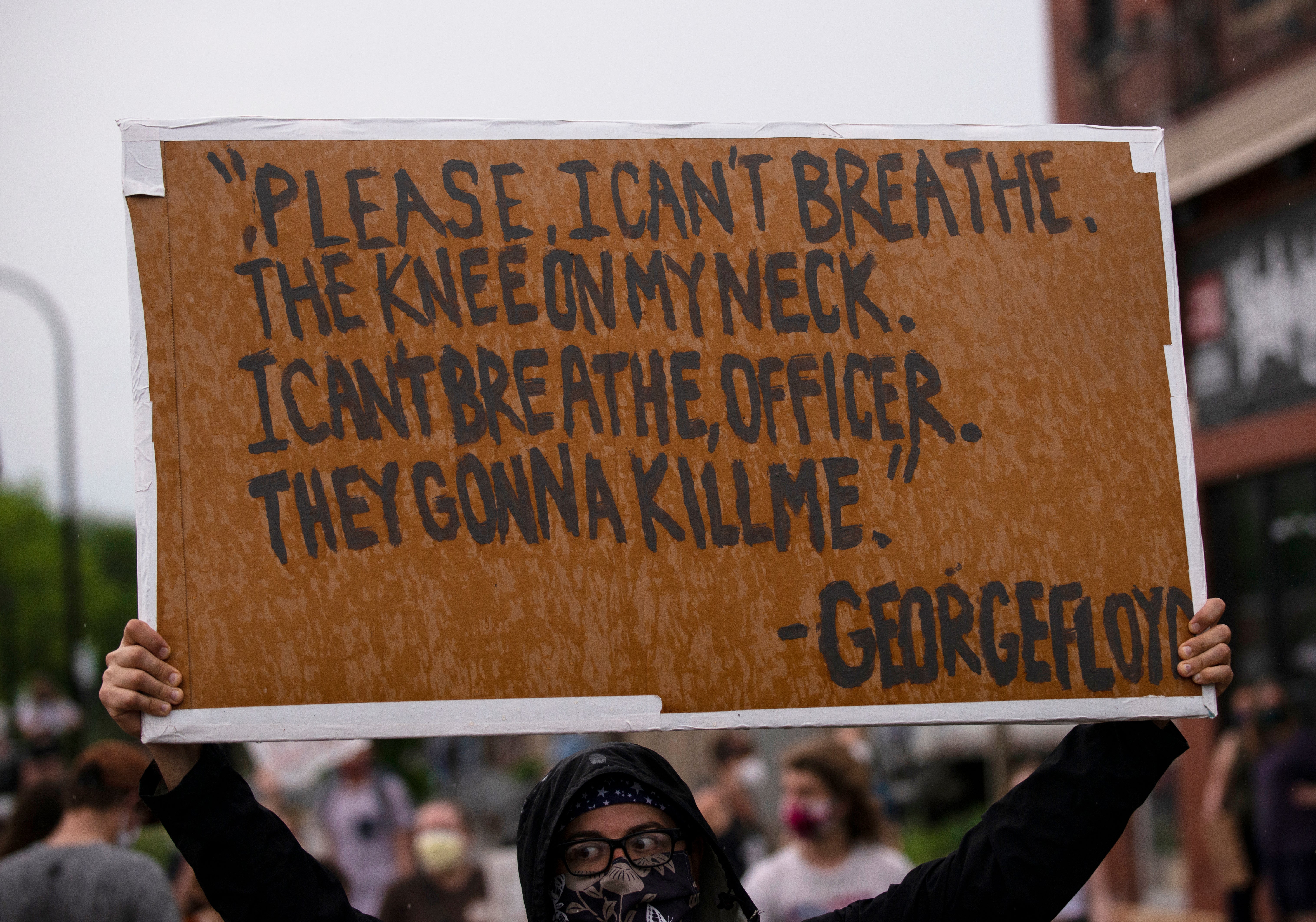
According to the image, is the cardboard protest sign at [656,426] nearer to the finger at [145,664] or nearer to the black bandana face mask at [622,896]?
the finger at [145,664]

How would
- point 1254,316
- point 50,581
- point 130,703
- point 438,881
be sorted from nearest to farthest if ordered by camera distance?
point 130,703 < point 438,881 < point 1254,316 < point 50,581

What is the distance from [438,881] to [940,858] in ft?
16.6

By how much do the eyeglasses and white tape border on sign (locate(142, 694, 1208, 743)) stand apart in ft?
0.65

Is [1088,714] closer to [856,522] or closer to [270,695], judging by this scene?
[856,522]

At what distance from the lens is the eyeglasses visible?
2.25 metres

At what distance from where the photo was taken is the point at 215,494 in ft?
7.23

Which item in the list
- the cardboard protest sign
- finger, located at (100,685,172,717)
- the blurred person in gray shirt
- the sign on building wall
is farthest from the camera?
the sign on building wall

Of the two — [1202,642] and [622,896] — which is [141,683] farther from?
[1202,642]

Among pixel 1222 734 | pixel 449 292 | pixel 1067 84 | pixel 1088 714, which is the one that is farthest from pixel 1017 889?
pixel 1067 84

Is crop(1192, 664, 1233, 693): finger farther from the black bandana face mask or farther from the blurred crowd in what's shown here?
the blurred crowd

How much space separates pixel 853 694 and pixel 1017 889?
388 millimetres

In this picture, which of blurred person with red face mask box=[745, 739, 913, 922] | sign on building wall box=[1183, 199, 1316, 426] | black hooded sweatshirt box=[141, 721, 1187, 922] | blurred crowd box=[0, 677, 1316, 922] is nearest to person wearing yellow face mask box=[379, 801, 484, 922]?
blurred crowd box=[0, 677, 1316, 922]

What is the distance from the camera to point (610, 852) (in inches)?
88.7

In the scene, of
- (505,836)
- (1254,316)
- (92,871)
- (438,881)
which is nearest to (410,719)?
(92,871)
